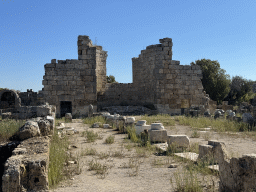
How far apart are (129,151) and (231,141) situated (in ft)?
11.6

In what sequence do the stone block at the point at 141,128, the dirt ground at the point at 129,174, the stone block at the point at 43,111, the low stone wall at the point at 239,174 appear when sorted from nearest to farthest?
the low stone wall at the point at 239,174
the dirt ground at the point at 129,174
the stone block at the point at 141,128
the stone block at the point at 43,111

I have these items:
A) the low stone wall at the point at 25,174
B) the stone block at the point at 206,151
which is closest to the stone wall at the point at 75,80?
the stone block at the point at 206,151

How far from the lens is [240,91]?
34062 millimetres

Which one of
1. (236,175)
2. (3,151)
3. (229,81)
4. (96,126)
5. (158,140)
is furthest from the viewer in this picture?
(229,81)

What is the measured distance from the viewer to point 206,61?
1334 inches

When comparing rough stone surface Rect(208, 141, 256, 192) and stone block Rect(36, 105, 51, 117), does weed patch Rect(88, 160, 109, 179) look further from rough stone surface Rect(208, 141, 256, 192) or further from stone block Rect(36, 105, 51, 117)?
stone block Rect(36, 105, 51, 117)

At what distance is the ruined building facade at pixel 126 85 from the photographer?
50.3 feet

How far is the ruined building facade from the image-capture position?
15339 mm

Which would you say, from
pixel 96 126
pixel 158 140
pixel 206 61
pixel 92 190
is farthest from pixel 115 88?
pixel 206 61

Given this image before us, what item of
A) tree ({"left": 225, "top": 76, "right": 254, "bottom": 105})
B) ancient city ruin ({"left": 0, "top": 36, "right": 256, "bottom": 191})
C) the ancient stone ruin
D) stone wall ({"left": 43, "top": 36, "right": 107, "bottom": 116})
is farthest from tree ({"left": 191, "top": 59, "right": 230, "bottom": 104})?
the ancient stone ruin

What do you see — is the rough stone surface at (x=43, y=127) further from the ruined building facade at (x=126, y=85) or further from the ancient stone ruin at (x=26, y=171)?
the ruined building facade at (x=126, y=85)

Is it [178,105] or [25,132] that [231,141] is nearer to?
[25,132]

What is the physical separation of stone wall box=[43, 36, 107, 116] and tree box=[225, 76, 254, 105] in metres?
24.4

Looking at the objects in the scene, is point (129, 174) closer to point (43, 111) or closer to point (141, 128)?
point (141, 128)
